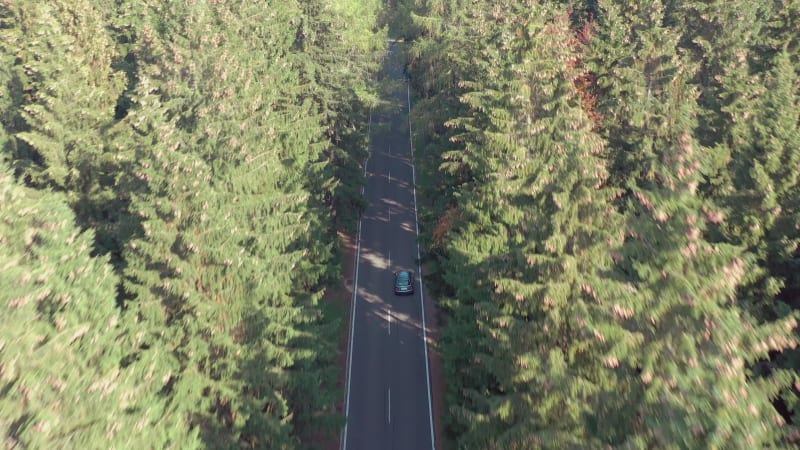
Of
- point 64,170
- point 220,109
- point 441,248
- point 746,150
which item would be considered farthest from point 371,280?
point 746,150

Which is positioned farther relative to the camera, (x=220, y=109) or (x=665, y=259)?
(x=220, y=109)

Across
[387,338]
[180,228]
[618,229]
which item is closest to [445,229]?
[387,338]

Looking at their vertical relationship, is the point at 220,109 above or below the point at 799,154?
below

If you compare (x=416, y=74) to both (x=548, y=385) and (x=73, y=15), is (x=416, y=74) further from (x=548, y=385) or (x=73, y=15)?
(x=548, y=385)

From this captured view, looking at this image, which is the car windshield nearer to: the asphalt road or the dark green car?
the dark green car

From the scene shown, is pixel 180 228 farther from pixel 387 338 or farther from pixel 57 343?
pixel 387 338

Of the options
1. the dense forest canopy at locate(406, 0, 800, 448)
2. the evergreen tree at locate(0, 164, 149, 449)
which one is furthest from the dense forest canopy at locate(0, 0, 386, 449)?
the dense forest canopy at locate(406, 0, 800, 448)
